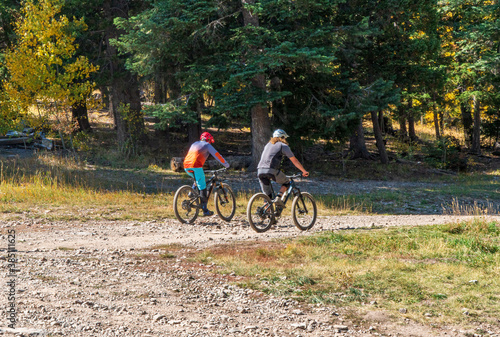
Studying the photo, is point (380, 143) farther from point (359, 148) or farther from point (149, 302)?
point (149, 302)

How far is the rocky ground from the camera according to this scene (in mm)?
5684

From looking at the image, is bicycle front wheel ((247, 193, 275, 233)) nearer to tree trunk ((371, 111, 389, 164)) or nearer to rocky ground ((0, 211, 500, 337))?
rocky ground ((0, 211, 500, 337))

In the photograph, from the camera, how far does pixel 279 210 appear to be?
37.8 ft

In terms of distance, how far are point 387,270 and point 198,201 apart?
5840 mm

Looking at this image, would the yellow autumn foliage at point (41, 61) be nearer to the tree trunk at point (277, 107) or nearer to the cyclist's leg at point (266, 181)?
the tree trunk at point (277, 107)

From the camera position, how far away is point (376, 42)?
25.0 m

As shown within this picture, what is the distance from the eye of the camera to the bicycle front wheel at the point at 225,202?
12469 mm

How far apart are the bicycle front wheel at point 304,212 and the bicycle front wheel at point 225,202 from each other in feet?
6.13

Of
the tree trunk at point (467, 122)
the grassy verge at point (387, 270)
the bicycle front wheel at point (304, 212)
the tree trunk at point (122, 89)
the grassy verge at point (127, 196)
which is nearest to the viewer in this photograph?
the grassy verge at point (387, 270)

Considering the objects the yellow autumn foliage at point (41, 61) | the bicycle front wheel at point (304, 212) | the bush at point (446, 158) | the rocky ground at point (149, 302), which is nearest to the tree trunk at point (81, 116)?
the yellow autumn foliage at point (41, 61)

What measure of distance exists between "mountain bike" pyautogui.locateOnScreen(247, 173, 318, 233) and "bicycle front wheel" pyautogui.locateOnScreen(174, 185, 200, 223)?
178cm

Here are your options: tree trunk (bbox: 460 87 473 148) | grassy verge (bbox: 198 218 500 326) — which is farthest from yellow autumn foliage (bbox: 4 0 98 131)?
tree trunk (bbox: 460 87 473 148)

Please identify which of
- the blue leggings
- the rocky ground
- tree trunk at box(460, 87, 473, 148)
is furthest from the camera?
tree trunk at box(460, 87, 473, 148)

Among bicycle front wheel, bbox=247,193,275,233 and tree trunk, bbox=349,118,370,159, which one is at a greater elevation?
tree trunk, bbox=349,118,370,159
